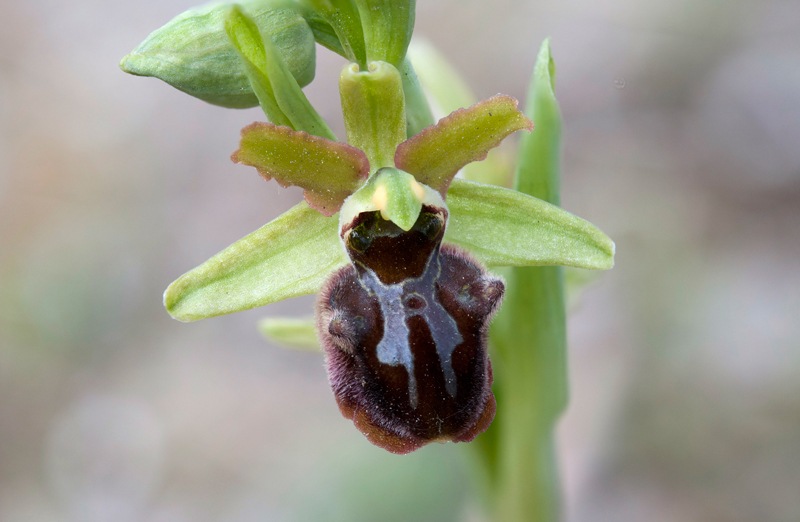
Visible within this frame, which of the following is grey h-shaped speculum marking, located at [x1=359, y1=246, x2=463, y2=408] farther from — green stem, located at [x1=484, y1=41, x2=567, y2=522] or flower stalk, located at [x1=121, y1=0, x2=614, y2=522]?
green stem, located at [x1=484, y1=41, x2=567, y2=522]

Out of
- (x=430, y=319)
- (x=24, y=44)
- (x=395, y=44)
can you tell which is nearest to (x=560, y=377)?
(x=430, y=319)

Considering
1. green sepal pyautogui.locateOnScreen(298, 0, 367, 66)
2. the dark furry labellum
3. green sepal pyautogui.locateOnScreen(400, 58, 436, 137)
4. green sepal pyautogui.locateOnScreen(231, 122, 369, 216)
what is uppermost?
green sepal pyautogui.locateOnScreen(298, 0, 367, 66)

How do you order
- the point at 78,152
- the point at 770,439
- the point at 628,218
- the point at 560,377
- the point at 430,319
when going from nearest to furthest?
the point at 430,319
the point at 560,377
the point at 770,439
the point at 628,218
the point at 78,152

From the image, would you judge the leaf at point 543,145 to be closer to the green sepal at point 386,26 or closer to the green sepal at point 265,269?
the green sepal at point 386,26

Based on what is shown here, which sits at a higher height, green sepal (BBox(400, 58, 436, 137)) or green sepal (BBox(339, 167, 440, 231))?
green sepal (BBox(400, 58, 436, 137))

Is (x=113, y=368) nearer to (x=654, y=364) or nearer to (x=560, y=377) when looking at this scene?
(x=654, y=364)

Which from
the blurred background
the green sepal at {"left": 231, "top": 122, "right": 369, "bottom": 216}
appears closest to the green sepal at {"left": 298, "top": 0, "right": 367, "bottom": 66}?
the green sepal at {"left": 231, "top": 122, "right": 369, "bottom": 216}
